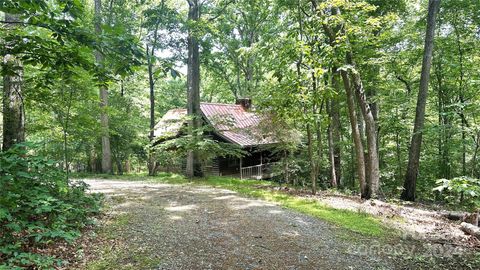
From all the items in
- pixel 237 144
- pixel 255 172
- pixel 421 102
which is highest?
pixel 421 102

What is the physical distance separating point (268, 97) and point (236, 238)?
5865mm

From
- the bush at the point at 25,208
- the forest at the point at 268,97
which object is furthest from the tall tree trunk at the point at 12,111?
the bush at the point at 25,208

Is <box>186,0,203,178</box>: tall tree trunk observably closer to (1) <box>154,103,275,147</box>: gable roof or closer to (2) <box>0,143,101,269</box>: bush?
(1) <box>154,103,275,147</box>: gable roof

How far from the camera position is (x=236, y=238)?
504 centimetres

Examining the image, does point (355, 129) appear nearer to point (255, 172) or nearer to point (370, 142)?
point (370, 142)

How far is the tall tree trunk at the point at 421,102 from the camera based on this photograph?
10047mm

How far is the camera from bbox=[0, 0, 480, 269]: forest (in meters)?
3.22

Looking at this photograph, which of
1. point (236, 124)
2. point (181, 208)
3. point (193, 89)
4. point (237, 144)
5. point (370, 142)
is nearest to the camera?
point (181, 208)

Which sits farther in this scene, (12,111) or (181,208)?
(181,208)

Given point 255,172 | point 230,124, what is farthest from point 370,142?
point 255,172

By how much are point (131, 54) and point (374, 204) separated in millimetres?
7769

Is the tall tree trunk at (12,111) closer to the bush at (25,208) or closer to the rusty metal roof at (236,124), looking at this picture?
the bush at (25,208)

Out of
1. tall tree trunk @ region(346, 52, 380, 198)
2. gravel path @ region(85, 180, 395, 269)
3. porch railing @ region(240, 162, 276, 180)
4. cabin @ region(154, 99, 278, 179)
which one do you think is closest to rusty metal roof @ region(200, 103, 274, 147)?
cabin @ region(154, 99, 278, 179)

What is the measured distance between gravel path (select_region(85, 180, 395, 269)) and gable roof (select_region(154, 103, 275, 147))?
5.33m
